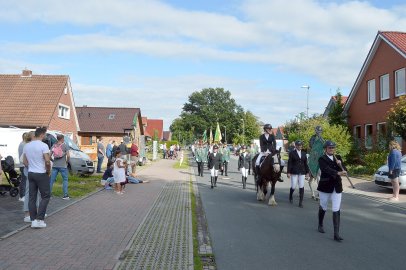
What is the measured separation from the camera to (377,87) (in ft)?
90.9

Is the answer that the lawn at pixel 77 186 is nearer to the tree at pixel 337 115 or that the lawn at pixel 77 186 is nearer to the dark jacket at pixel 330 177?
the dark jacket at pixel 330 177

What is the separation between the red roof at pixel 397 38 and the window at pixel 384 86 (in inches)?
81.3

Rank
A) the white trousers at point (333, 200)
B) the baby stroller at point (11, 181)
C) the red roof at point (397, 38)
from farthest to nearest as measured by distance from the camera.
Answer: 1. the red roof at point (397, 38)
2. the baby stroller at point (11, 181)
3. the white trousers at point (333, 200)

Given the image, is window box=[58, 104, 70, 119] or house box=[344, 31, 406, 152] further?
window box=[58, 104, 70, 119]

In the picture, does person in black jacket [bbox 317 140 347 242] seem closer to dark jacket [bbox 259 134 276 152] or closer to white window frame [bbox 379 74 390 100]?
dark jacket [bbox 259 134 276 152]

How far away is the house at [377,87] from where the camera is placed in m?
25.2

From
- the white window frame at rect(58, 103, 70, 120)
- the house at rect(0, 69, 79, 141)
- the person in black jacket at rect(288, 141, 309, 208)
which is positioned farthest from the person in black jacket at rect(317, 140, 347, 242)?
the white window frame at rect(58, 103, 70, 120)

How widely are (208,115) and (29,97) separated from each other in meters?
78.6

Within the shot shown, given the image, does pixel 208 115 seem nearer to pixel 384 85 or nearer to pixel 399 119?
pixel 384 85

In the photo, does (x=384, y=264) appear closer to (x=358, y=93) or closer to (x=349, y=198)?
(x=349, y=198)

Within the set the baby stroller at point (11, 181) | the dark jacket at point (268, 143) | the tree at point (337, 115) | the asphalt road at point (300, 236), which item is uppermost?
the tree at point (337, 115)

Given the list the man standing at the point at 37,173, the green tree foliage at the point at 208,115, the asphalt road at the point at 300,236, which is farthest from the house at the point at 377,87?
the green tree foliage at the point at 208,115

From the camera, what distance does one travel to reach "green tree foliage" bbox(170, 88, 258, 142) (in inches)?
4269

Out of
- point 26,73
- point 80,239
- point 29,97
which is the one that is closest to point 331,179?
point 80,239
